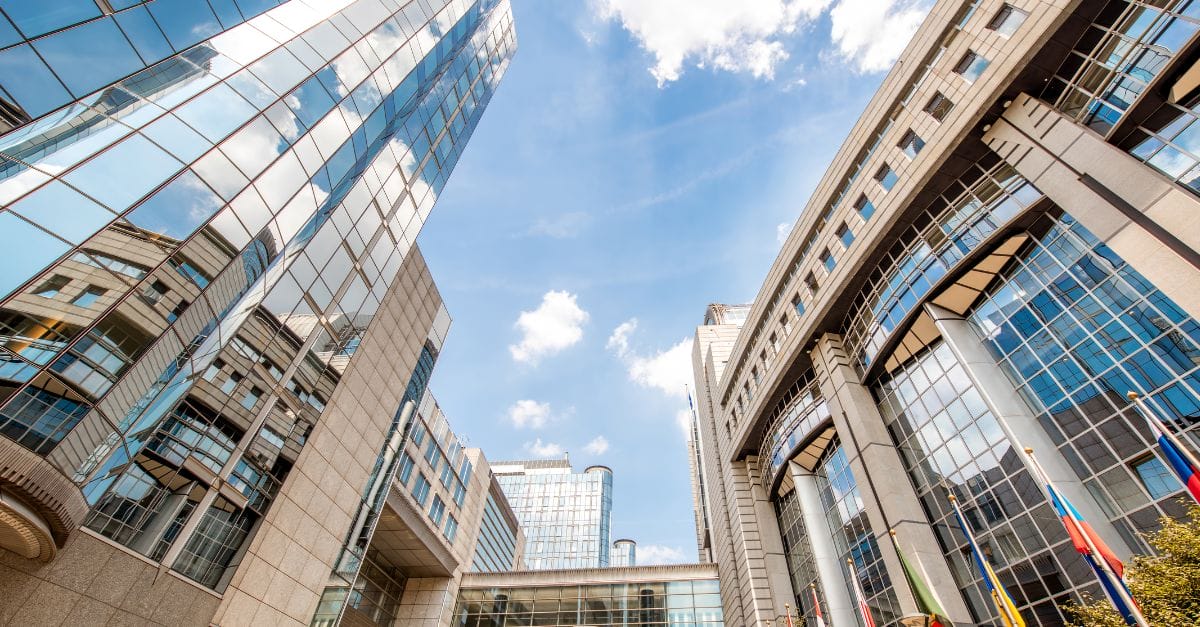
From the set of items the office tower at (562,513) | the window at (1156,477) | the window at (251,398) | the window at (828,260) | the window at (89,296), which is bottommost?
the window at (1156,477)

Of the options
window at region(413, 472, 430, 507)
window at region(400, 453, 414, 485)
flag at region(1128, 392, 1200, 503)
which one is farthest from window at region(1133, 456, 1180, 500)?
window at region(413, 472, 430, 507)

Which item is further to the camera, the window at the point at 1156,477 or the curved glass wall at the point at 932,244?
the curved glass wall at the point at 932,244

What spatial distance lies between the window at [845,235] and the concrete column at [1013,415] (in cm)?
625

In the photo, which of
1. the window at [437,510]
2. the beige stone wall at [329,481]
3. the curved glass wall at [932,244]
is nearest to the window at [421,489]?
the window at [437,510]

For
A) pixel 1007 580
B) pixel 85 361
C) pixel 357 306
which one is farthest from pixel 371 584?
pixel 1007 580

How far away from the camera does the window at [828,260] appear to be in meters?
29.4

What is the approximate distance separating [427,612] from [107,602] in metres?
27.8

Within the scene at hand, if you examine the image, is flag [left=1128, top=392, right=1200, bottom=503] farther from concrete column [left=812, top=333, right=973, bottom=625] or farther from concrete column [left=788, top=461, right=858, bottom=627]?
concrete column [left=788, top=461, right=858, bottom=627]

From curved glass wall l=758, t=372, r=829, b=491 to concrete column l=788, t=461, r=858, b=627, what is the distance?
1372 millimetres

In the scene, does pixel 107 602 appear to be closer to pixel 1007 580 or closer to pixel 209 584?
pixel 209 584

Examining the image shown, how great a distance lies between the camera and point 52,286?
11000 millimetres

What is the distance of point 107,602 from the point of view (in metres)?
14.8

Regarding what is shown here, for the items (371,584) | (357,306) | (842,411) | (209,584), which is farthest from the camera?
(371,584)

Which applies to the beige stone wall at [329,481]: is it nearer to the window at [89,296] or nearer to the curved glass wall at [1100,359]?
the window at [89,296]
